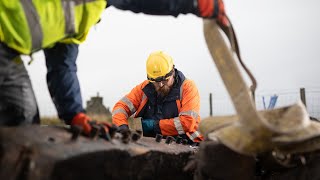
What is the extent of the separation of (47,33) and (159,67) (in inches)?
142

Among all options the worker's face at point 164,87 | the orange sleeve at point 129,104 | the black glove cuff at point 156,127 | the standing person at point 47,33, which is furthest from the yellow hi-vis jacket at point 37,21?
the orange sleeve at point 129,104

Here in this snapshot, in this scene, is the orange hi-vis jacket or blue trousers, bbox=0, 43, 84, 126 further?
the orange hi-vis jacket

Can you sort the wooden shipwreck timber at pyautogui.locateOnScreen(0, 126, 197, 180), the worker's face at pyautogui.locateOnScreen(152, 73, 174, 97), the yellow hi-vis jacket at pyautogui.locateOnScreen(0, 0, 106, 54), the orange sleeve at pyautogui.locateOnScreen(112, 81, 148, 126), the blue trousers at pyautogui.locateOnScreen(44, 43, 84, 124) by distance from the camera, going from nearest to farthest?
1. the wooden shipwreck timber at pyautogui.locateOnScreen(0, 126, 197, 180)
2. the yellow hi-vis jacket at pyautogui.locateOnScreen(0, 0, 106, 54)
3. the blue trousers at pyautogui.locateOnScreen(44, 43, 84, 124)
4. the worker's face at pyautogui.locateOnScreen(152, 73, 174, 97)
5. the orange sleeve at pyautogui.locateOnScreen(112, 81, 148, 126)

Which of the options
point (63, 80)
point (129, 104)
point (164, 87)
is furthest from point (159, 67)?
point (63, 80)

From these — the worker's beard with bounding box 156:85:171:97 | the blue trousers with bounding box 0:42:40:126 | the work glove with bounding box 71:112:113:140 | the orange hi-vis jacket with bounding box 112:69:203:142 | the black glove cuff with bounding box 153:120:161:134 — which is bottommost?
the black glove cuff with bounding box 153:120:161:134

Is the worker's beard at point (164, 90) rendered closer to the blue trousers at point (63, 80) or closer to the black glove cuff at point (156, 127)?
the black glove cuff at point (156, 127)

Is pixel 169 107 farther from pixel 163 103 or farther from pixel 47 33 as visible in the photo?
pixel 47 33

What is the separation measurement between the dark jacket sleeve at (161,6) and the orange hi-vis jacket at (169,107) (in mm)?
3023

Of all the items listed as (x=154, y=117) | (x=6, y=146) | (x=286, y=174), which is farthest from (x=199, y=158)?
(x=154, y=117)

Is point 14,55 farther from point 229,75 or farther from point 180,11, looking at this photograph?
point 229,75

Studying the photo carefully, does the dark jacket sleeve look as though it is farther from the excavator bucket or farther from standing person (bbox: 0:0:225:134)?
the excavator bucket

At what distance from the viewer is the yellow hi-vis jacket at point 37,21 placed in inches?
83.4

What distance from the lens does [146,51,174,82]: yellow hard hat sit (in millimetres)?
5746

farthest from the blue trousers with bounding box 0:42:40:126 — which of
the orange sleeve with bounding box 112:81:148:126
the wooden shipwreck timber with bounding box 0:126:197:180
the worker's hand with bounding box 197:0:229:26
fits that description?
the orange sleeve with bounding box 112:81:148:126
